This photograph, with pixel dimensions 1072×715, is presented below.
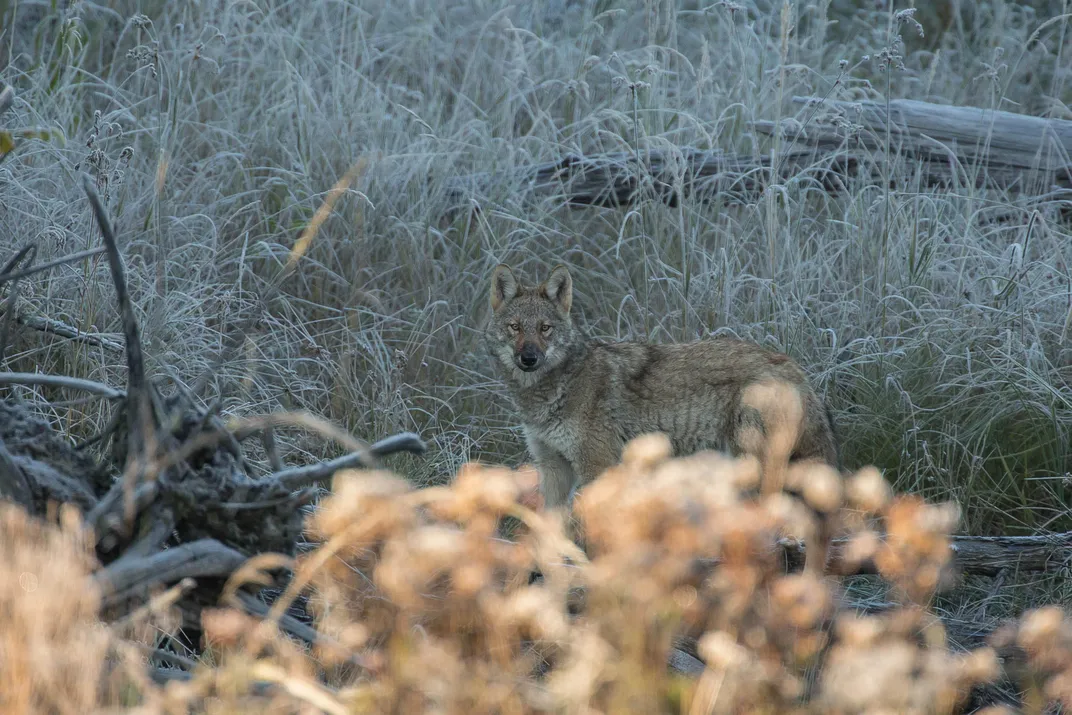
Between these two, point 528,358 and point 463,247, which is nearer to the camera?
point 528,358

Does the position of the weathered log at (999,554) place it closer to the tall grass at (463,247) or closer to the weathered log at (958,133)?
the tall grass at (463,247)

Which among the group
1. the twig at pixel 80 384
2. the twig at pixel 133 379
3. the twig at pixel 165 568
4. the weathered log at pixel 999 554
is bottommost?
the weathered log at pixel 999 554

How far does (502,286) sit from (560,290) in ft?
Answer: 1.04

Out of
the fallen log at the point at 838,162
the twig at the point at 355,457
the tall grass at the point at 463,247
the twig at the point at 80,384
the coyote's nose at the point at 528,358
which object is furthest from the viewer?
the fallen log at the point at 838,162

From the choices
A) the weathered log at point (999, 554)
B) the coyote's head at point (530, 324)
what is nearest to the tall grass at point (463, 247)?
the coyote's head at point (530, 324)

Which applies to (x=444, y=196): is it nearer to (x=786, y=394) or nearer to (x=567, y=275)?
(x=567, y=275)

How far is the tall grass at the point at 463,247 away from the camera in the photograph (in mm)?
5934

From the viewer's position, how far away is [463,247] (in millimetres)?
7211

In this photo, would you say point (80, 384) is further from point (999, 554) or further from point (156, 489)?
point (999, 554)

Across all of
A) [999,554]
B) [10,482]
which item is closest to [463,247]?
[999,554]

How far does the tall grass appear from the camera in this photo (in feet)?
19.5

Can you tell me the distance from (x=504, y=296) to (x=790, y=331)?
62.4 inches

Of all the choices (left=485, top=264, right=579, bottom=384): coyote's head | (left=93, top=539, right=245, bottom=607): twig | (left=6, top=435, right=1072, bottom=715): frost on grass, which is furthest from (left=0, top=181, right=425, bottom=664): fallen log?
(left=485, top=264, right=579, bottom=384): coyote's head

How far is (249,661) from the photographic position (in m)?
2.36
